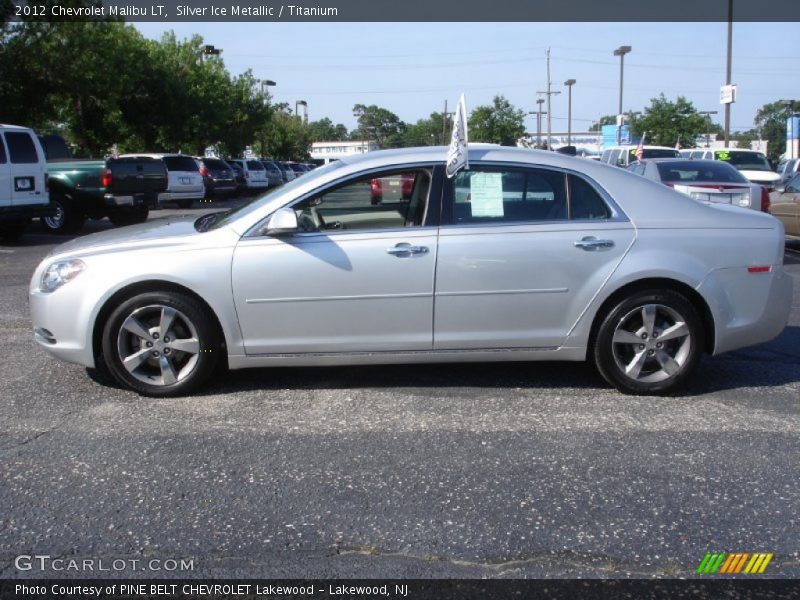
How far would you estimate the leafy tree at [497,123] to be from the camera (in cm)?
4712

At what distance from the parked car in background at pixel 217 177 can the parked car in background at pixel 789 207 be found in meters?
17.9

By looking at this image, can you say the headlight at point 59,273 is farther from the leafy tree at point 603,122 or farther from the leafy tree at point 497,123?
the leafy tree at point 603,122

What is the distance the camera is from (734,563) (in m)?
3.14

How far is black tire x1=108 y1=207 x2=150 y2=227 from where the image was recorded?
1692 cm

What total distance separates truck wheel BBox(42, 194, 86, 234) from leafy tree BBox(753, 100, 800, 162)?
106m

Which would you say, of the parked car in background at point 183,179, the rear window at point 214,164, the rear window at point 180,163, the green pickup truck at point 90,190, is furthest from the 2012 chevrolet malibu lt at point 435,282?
the rear window at point 214,164

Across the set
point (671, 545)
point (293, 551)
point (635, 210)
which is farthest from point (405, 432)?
point (635, 210)

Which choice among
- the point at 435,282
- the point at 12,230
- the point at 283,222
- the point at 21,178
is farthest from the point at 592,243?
the point at 12,230

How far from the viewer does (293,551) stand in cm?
322

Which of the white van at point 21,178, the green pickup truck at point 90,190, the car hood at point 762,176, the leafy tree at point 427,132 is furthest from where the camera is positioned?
the leafy tree at point 427,132

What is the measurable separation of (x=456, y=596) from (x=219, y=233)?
293 centimetres

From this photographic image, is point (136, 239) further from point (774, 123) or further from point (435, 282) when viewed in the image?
point (774, 123)

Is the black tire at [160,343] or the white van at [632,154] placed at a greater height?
the white van at [632,154]

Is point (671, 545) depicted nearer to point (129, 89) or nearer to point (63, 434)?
point (63, 434)
